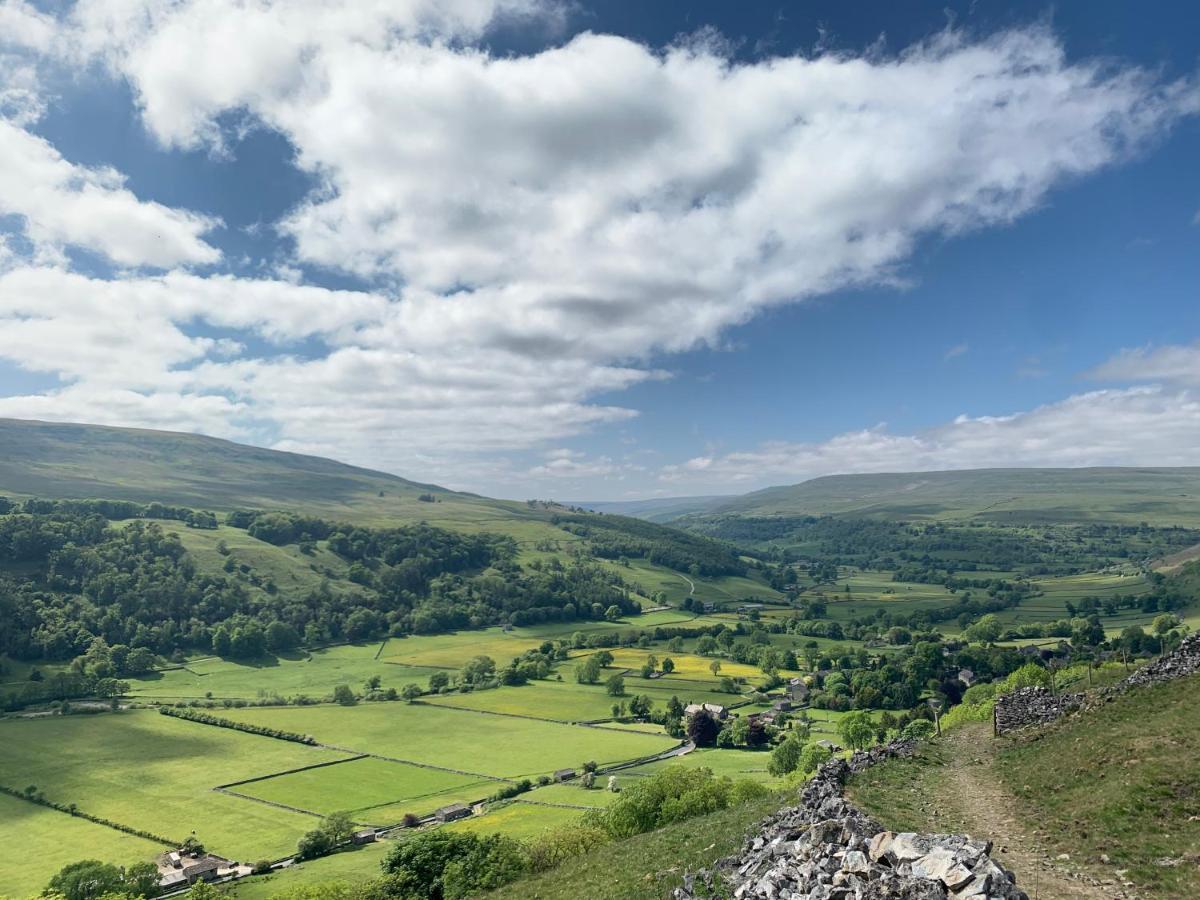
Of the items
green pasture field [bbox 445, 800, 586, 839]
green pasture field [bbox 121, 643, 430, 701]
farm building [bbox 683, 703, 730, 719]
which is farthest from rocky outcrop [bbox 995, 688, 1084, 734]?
green pasture field [bbox 121, 643, 430, 701]

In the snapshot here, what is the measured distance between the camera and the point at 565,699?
154375mm

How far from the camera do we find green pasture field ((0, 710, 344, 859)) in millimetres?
84250

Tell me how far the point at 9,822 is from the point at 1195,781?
122 m

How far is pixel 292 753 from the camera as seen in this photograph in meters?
116

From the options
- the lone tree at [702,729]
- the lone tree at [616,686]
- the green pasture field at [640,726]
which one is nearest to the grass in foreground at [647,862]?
the lone tree at [702,729]

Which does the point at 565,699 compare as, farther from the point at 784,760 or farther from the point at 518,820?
the point at 518,820

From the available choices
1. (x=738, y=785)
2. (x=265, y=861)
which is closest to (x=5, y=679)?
(x=265, y=861)

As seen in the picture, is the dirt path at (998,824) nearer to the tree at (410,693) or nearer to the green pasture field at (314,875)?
the green pasture field at (314,875)

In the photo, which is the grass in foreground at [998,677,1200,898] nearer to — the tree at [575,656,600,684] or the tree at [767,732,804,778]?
the tree at [767,732,804,778]

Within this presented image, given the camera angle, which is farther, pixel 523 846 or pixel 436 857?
pixel 523 846

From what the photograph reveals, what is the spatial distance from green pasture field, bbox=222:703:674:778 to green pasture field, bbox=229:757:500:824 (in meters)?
5.31

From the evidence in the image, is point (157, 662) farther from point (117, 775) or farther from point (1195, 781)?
point (1195, 781)

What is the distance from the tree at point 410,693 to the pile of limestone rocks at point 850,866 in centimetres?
14463

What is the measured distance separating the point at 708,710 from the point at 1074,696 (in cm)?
9882
